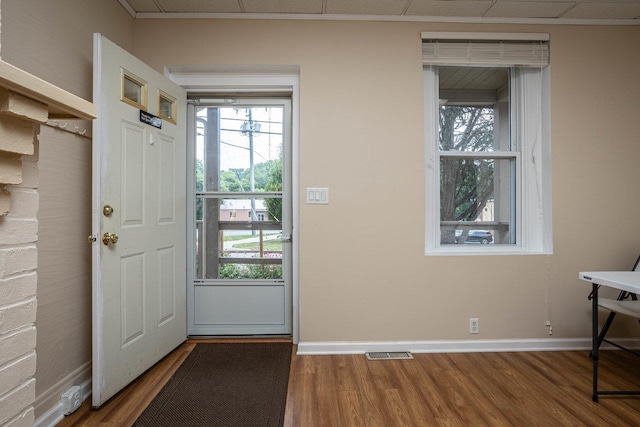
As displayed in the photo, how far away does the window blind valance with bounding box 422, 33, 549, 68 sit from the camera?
2639 mm

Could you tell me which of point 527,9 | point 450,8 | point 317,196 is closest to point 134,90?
point 317,196

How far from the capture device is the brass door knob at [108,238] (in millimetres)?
1903

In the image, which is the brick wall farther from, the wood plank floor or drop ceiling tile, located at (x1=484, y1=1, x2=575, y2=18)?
drop ceiling tile, located at (x1=484, y1=1, x2=575, y2=18)

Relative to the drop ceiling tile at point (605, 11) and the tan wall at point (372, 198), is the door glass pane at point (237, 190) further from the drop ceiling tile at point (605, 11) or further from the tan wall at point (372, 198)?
the drop ceiling tile at point (605, 11)

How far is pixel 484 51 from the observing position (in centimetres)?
265

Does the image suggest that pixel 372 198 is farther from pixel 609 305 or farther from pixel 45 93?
pixel 45 93

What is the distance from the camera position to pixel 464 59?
265cm

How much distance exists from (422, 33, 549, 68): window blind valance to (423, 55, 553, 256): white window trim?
0.44 feet

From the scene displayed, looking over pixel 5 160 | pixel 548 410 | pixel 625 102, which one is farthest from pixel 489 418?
pixel 625 102

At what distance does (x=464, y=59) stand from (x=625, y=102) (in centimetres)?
135

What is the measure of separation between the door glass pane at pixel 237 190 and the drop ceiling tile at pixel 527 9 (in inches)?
73.0

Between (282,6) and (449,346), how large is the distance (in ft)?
9.49

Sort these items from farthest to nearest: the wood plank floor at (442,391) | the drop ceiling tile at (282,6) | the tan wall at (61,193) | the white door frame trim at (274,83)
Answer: the white door frame trim at (274,83)
the drop ceiling tile at (282,6)
the wood plank floor at (442,391)
the tan wall at (61,193)

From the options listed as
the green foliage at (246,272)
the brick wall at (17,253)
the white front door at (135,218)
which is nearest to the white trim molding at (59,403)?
the white front door at (135,218)
